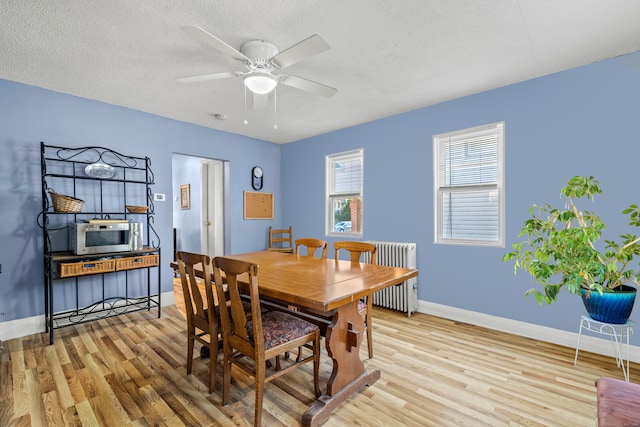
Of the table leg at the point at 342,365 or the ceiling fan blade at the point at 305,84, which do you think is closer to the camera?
the table leg at the point at 342,365

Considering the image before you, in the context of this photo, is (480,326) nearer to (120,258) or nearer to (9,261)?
(120,258)

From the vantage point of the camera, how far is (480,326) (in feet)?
10.1

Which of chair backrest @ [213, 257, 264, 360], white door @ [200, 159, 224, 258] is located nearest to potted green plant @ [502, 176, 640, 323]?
chair backrest @ [213, 257, 264, 360]

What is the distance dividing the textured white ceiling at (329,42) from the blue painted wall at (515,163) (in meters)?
0.22

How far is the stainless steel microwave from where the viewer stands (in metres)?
2.86

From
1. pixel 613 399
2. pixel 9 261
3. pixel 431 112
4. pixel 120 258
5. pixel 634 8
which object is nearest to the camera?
pixel 613 399

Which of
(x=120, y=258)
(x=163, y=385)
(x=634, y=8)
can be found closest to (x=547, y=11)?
(x=634, y=8)

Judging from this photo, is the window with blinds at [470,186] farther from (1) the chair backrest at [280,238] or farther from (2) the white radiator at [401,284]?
(1) the chair backrest at [280,238]

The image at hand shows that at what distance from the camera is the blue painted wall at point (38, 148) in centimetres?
282

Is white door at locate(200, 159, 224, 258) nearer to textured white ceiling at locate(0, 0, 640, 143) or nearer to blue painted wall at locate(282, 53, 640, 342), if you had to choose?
textured white ceiling at locate(0, 0, 640, 143)

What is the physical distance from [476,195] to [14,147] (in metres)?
4.76

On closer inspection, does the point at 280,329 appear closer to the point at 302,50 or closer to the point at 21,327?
the point at 302,50

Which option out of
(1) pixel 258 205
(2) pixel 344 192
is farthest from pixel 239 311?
(1) pixel 258 205

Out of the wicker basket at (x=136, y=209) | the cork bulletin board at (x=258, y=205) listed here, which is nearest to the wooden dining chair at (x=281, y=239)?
the cork bulletin board at (x=258, y=205)
